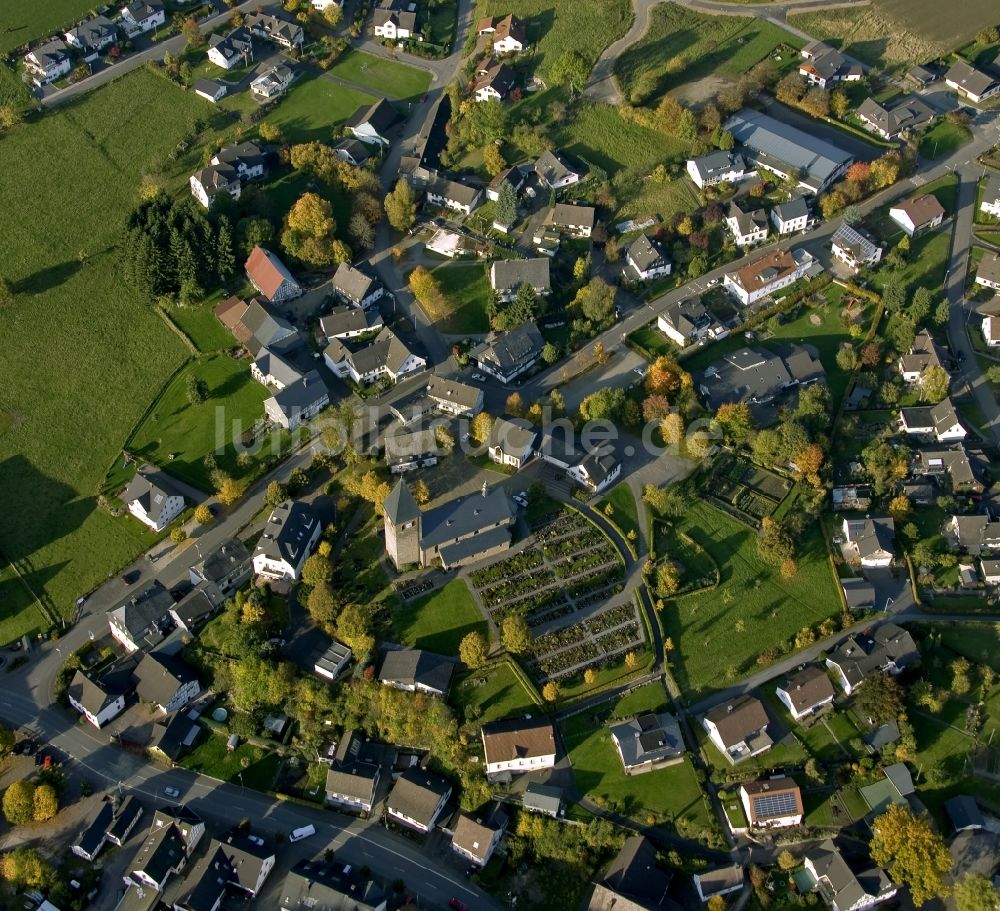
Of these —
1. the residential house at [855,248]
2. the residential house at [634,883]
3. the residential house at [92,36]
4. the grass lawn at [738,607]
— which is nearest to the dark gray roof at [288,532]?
the grass lawn at [738,607]

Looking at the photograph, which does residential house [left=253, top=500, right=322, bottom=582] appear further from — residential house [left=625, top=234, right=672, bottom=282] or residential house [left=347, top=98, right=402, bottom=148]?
residential house [left=347, top=98, right=402, bottom=148]

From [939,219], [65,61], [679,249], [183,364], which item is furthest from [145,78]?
[939,219]

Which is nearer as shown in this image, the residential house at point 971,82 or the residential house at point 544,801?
the residential house at point 544,801

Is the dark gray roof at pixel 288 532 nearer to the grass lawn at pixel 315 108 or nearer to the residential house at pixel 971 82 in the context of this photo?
the grass lawn at pixel 315 108

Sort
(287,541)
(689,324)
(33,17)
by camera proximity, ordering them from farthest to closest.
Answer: (33,17) → (689,324) → (287,541)

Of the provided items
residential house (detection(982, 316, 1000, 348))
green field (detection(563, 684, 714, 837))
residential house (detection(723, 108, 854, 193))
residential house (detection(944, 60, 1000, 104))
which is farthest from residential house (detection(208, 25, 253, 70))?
green field (detection(563, 684, 714, 837))

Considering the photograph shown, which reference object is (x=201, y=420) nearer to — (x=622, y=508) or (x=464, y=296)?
(x=464, y=296)

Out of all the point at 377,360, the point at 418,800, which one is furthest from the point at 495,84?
the point at 418,800
